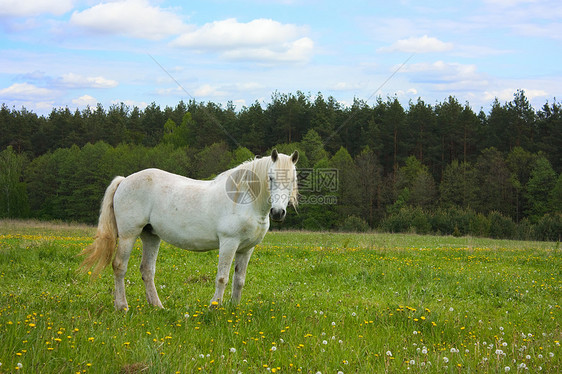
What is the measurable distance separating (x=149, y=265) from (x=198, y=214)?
144cm

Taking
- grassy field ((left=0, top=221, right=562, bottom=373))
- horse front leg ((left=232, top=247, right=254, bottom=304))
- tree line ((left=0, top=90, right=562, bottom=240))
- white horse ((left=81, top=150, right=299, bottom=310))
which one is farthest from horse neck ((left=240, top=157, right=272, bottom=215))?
tree line ((left=0, top=90, right=562, bottom=240))

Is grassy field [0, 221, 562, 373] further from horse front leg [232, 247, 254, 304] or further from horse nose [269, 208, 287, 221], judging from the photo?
horse nose [269, 208, 287, 221]

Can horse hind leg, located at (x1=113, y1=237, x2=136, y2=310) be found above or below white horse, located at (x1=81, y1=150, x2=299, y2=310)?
below

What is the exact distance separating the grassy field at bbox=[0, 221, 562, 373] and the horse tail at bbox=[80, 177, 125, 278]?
1.78ft

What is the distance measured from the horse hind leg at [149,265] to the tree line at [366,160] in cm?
4803

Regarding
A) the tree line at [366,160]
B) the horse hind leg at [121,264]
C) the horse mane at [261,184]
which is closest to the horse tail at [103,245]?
the horse hind leg at [121,264]

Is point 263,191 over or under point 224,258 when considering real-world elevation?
over

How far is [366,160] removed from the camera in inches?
2504

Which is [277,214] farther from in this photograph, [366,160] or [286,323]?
[366,160]

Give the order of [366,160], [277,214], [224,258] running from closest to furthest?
[277,214], [224,258], [366,160]

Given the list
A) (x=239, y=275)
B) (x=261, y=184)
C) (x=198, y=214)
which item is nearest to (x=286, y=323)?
(x=239, y=275)

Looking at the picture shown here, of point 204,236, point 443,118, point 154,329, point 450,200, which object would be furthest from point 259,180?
point 443,118

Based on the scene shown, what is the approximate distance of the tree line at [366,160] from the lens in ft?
199

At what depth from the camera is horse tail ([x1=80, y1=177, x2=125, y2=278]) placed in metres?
7.41
